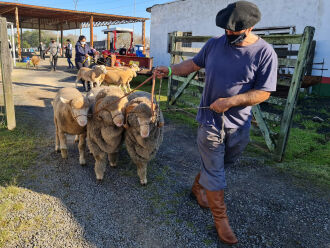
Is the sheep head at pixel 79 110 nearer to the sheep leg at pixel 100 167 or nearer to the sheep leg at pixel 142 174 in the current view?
the sheep leg at pixel 100 167

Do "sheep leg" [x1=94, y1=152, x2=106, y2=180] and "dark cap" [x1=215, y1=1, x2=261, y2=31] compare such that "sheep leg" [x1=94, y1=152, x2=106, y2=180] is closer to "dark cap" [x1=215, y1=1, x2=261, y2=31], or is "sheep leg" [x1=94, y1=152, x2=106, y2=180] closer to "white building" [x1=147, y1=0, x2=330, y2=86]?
"dark cap" [x1=215, y1=1, x2=261, y2=31]

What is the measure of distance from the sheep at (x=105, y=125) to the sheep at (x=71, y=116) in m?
0.17

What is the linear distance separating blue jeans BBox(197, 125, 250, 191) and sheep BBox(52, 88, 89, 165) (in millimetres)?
1628

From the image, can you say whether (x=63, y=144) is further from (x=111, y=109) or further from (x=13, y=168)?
(x=111, y=109)

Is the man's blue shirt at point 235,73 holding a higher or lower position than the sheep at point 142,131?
higher

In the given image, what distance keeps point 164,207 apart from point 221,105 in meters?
1.48

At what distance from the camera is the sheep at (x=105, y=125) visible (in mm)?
3195

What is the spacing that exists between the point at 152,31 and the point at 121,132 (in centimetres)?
1784

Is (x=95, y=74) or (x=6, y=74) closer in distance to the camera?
(x=6, y=74)

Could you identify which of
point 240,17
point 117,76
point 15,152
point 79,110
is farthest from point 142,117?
point 117,76

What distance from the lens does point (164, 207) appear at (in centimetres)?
302

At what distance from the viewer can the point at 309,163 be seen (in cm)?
440

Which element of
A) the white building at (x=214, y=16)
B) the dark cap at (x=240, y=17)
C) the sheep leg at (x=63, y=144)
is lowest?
the sheep leg at (x=63, y=144)

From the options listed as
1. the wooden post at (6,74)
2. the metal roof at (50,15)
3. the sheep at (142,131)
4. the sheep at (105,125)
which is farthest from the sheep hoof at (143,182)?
the metal roof at (50,15)
